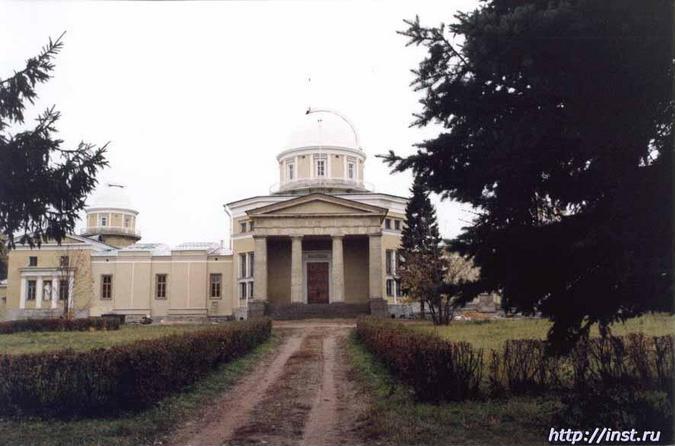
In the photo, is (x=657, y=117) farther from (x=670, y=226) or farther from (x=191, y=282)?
(x=191, y=282)

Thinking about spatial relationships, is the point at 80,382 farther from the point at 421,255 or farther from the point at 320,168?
the point at 320,168

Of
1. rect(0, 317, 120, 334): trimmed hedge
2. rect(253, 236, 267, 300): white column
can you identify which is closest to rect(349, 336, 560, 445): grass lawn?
rect(0, 317, 120, 334): trimmed hedge

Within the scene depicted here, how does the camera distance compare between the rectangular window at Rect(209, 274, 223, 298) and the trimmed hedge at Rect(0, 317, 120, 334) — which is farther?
the rectangular window at Rect(209, 274, 223, 298)

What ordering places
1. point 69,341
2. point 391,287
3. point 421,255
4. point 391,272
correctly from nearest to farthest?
point 69,341 < point 421,255 < point 391,287 < point 391,272

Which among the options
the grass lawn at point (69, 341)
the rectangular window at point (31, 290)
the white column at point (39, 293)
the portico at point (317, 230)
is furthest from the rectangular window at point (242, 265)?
the grass lawn at point (69, 341)

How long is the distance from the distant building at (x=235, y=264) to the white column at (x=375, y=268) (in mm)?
1848

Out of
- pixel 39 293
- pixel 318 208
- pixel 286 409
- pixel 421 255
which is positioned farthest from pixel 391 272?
pixel 286 409

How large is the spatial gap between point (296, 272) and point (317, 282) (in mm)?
5548

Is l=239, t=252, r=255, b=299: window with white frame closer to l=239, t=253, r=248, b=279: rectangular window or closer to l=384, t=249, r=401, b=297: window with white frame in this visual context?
l=239, t=253, r=248, b=279: rectangular window

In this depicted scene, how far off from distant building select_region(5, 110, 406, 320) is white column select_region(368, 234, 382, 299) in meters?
1.85

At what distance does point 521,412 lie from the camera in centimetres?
938

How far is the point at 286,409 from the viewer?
1097cm

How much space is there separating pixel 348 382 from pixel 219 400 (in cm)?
338

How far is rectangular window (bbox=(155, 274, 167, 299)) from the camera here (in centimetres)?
5522
